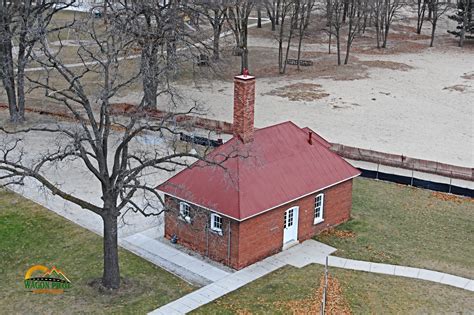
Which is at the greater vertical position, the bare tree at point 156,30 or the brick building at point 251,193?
the bare tree at point 156,30

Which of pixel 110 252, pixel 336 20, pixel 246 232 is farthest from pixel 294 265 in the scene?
pixel 336 20

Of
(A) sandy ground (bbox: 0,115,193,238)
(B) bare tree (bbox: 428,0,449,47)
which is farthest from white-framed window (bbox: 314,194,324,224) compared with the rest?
(B) bare tree (bbox: 428,0,449,47)

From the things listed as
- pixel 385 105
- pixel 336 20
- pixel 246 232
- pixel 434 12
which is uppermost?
pixel 434 12

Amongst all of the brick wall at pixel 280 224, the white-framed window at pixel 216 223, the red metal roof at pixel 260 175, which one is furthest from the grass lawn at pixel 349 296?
the red metal roof at pixel 260 175

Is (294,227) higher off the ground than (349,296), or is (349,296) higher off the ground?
(294,227)

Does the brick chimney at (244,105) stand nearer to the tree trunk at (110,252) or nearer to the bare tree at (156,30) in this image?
the bare tree at (156,30)

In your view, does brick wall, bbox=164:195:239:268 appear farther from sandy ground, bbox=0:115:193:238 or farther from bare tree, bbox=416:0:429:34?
bare tree, bbox=416:0:429:34

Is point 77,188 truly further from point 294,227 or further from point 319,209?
point 319,209
